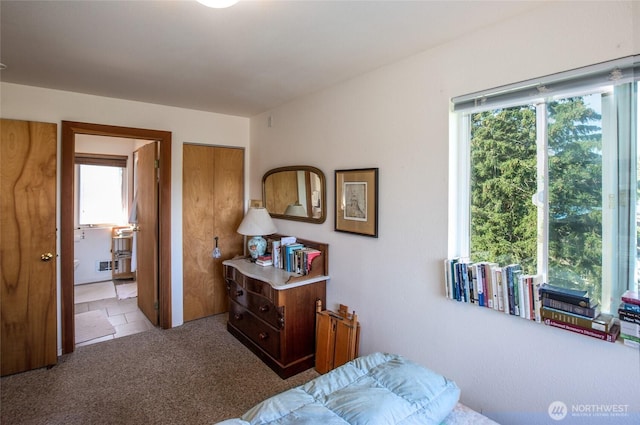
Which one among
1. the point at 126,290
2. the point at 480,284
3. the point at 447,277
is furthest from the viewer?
the point at 126,290

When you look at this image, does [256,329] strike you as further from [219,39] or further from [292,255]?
[219,39]

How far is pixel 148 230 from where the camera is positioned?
3.70 m

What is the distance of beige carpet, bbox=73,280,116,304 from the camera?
172 inches

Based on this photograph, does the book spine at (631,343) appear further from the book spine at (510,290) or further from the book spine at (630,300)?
the book spine at (510,290)

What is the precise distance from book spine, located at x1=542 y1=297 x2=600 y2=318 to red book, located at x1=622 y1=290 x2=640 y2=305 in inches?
4.8

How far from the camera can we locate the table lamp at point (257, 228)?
10.3ft

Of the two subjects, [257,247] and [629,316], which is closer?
[629,316]

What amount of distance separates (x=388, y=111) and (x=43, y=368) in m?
3.37

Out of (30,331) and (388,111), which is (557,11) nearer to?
(388,111)

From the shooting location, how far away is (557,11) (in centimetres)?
150

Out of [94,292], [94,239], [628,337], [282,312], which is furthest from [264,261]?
[94,239]

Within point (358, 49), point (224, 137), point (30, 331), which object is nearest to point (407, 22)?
point (358, 49)

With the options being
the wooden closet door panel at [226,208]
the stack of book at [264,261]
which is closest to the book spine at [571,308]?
the stack of book at [264,261]

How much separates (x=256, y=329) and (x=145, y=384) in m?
0.90
